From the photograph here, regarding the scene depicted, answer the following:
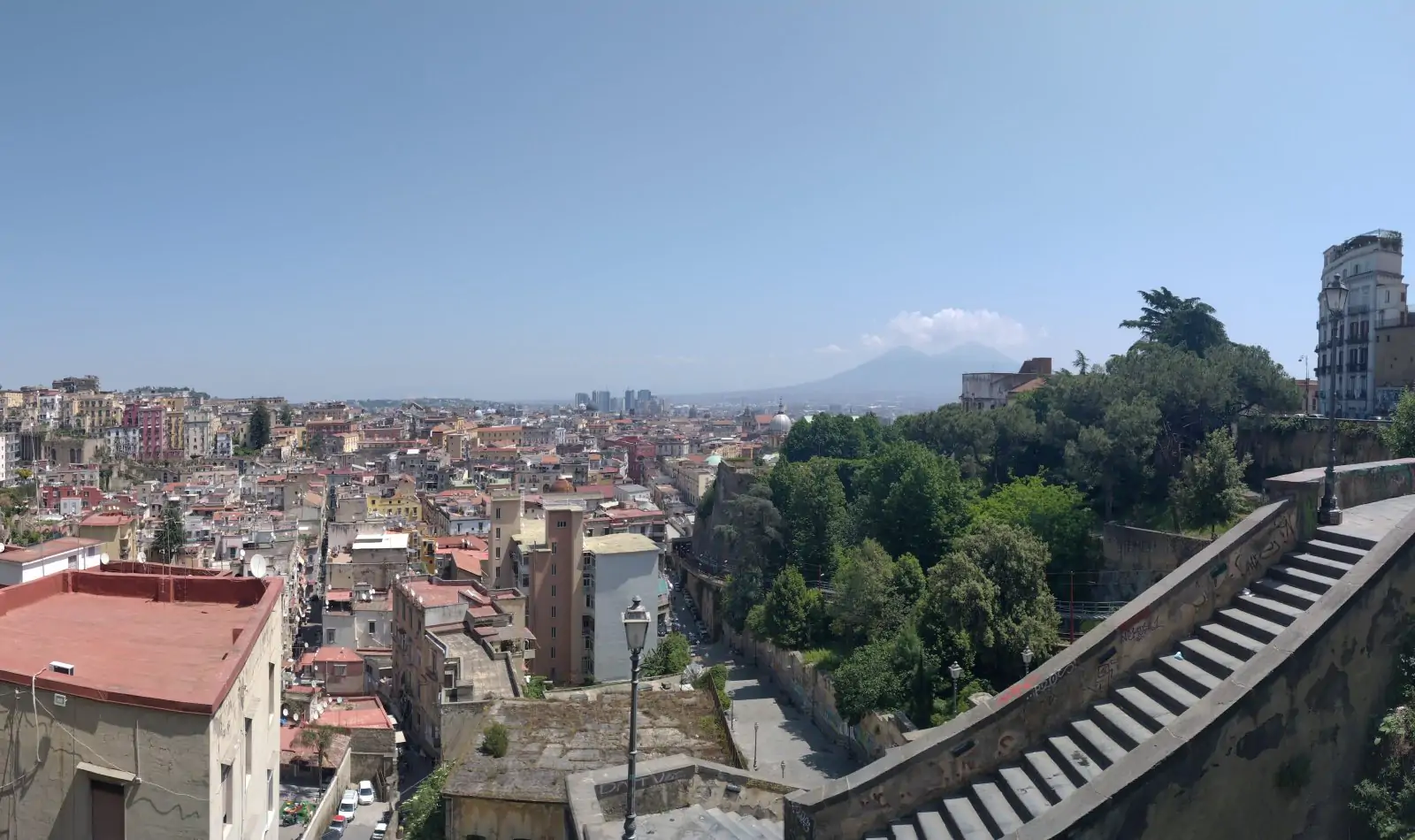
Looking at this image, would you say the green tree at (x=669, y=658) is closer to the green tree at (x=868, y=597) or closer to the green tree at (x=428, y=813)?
the green tree at (x=868, y=597)

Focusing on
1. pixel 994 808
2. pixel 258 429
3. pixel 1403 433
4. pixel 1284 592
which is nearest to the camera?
pixel 994 808

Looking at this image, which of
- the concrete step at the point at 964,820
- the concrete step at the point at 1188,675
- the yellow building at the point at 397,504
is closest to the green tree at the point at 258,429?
the yellow building at the point at 397,504

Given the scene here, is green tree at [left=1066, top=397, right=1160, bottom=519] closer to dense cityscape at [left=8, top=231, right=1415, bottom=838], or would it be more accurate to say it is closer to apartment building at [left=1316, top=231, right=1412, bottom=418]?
dense cityscape at [left=8, top=231, right=1415, bottom=838]

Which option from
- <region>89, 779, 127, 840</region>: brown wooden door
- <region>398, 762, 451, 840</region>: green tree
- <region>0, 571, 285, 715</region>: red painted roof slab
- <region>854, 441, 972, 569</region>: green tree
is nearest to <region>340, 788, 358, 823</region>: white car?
<region>398, 762, 451, 840</region>: green tree

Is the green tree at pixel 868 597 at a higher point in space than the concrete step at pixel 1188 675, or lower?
lower

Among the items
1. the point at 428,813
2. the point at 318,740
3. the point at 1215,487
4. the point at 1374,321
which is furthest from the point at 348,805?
the point at 1374,321

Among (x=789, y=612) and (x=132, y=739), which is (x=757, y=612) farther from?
(x=132, y=739)
